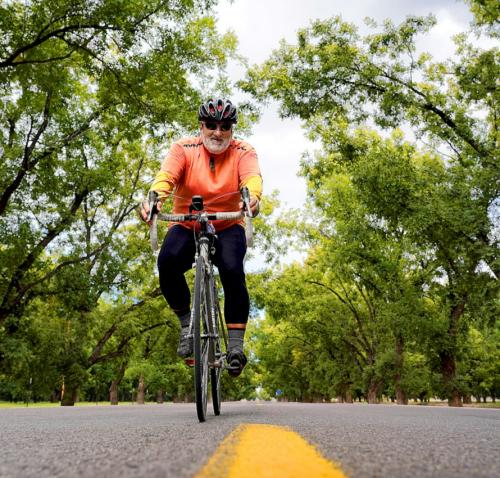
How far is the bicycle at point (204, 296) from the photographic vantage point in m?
3.88

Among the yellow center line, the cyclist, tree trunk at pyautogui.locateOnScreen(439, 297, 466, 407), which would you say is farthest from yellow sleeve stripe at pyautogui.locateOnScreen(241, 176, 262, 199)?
tree trunk at pyautogui.locateOnScreen(439, 297, 466, 407)

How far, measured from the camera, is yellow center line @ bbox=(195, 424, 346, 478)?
1.62 m

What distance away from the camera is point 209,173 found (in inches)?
188

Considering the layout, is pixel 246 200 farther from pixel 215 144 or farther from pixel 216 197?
pixel 215 144

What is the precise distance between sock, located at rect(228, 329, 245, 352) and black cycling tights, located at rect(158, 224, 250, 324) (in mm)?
93

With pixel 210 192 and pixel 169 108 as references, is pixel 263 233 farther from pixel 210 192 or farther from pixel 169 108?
pixel 210 192

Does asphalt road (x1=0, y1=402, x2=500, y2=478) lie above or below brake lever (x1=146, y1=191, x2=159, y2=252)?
below

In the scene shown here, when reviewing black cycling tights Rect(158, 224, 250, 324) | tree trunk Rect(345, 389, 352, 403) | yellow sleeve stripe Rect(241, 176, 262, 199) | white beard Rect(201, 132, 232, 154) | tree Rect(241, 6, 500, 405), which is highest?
tree Rect(241, 6, 500, 405)

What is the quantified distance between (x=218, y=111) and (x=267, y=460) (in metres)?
3.48

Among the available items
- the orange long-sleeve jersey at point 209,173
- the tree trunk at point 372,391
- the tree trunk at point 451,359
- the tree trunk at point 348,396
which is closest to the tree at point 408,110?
the tree trunk at point 451,359

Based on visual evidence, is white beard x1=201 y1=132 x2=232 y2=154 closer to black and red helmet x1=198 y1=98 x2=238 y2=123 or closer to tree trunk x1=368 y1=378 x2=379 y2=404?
black and red helmet x1=198 y1=98 x2=238 y2=123

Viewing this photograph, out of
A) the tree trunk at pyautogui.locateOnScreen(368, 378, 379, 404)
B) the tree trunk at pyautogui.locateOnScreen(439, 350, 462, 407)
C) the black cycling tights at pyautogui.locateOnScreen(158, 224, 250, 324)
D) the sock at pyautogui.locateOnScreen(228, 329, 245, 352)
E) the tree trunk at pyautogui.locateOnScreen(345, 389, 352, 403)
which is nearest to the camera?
the black cycling tights at pyautogui.locateOnScreen(158, 224, 250, 324)

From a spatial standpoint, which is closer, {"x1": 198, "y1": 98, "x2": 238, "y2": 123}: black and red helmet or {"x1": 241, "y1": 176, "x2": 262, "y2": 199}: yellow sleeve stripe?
{"x1": 241, "y1": 176, "x2": 262, "y2": 199}: yellow sleeve stripe

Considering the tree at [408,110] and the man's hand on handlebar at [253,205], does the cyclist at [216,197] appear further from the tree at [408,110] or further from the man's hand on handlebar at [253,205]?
the tree at [408,110]
